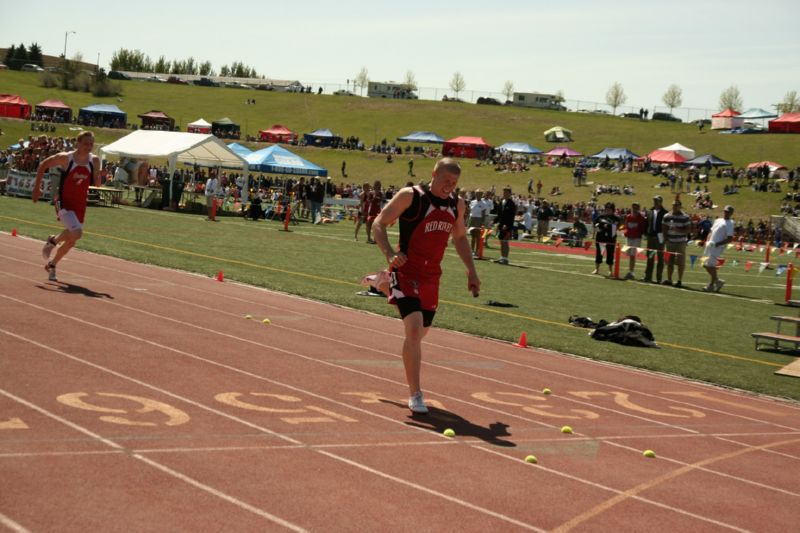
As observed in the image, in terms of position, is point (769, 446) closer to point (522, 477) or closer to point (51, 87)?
point (522, 477)

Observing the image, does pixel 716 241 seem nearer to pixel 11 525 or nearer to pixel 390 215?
pixel 390 215

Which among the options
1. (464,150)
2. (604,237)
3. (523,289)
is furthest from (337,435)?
(464,150)

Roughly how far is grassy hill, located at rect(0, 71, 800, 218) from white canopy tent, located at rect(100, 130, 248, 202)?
36.2 m

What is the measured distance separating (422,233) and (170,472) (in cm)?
343

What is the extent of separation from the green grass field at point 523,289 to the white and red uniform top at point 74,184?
3988 mm

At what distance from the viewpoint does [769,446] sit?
9023 millimetres

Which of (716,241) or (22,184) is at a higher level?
(716,241)

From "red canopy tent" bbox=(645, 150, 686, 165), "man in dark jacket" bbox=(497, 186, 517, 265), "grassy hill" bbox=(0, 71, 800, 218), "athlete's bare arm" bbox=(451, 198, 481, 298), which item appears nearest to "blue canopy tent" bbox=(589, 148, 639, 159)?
"grassy hill" bbox=(0, 71, 800, 218)

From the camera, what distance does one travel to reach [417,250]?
28.5 ft

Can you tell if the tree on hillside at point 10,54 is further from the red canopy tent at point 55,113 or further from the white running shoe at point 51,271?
the white running shoe at point 51,271

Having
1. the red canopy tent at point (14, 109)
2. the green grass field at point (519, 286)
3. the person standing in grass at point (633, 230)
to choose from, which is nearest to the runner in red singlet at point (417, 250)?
the green grass field at point (519, 286)

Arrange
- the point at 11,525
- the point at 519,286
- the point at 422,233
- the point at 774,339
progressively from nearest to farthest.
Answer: the point at 11,525
the point at 422,233
the point at 774,339
the point at 519,286

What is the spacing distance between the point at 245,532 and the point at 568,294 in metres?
16.8

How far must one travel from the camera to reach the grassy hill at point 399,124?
8588cm
